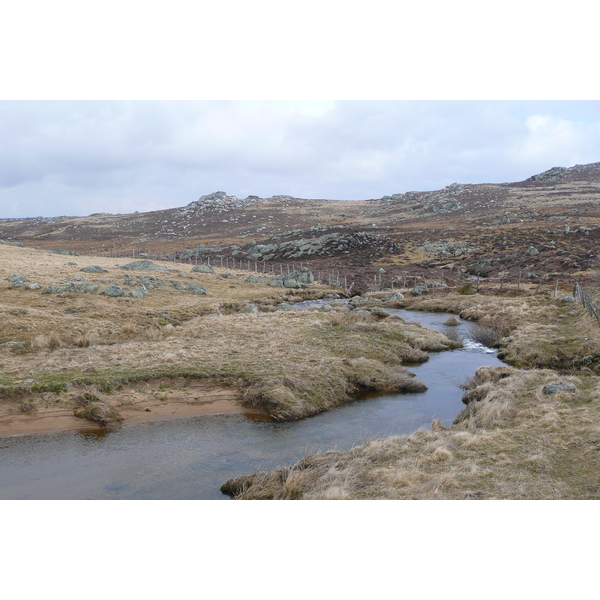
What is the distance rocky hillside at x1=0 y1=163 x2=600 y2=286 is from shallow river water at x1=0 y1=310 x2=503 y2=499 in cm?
4249

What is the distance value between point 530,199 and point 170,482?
132m

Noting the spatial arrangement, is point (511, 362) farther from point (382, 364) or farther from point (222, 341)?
point (222, 341)

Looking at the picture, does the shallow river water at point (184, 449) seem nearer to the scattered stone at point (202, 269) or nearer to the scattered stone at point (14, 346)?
the scattered stone at point (14, 346)

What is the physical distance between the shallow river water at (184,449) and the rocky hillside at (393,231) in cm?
4249

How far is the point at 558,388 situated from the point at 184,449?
39.3ft

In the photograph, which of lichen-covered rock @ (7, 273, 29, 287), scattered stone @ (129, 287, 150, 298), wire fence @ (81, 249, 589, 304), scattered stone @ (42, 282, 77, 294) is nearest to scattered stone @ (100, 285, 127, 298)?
scattered stone @ (129, 287, 150, 298)

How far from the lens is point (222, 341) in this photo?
916 inches

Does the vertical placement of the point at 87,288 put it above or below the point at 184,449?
above

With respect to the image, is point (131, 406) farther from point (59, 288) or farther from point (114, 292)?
point (59, 288)

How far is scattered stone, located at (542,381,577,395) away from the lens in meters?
14.8

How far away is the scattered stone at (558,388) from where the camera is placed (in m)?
14.8

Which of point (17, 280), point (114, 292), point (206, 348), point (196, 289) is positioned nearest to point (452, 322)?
point (206, 348)

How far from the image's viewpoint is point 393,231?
4018 inches

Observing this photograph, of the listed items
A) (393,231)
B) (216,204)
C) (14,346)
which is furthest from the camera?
(216,204)
